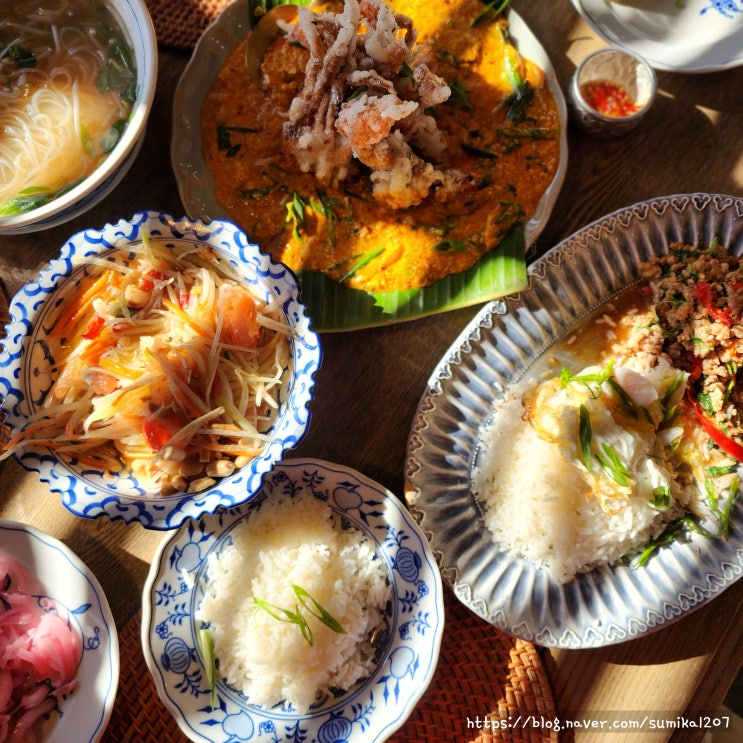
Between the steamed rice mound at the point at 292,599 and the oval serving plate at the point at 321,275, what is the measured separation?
0.68 meters

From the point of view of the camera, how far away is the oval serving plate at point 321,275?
7.35 ft

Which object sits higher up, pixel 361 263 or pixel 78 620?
pixel 361 263

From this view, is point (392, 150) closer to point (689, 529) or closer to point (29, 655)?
point (689, 529)

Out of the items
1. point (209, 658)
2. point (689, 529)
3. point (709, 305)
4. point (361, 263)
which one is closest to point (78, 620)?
point (209, 658)

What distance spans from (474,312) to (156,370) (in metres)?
1.18

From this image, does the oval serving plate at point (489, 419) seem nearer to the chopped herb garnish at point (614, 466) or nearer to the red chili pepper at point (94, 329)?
the chopped herb garnish at point (614, 466)

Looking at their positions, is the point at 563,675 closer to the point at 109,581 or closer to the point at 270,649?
the point at 270,649

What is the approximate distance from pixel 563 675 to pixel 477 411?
3.35 feet

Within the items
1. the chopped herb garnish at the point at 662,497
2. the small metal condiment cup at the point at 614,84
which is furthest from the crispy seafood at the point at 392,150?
the chopped herb garnish at the point at 662,497

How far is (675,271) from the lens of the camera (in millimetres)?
2289

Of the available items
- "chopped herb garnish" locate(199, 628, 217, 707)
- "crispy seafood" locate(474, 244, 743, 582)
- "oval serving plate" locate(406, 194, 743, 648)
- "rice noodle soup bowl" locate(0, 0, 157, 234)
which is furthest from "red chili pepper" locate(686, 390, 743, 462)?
"rice noodle soup bowl" locate(0, 0, 157, 234)

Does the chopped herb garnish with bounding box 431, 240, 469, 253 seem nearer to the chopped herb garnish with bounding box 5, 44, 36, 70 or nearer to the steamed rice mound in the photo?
the steamed rice mound

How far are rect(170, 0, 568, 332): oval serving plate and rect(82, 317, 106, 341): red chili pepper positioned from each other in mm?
585

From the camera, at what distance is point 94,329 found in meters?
1.90
